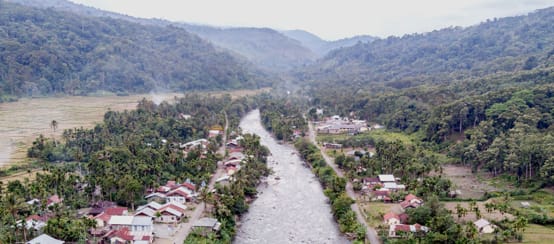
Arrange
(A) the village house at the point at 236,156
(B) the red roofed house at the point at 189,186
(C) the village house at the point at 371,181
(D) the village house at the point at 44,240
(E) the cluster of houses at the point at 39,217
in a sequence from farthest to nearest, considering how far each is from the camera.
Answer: (A) the village house at the point at 236,156
(C) the village house at the point at 371,181
(B) the red roofed house at the point at 189,186
(E) the cluster of houses at the point at 39,217
(D) the village house at the point at 44,240

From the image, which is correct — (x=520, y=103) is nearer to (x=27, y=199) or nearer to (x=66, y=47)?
(x=27, y=199)

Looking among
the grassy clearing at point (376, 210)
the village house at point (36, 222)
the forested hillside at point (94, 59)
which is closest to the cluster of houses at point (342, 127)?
the grassy clearing at point (376, 210)

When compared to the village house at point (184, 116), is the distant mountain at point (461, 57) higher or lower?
higher

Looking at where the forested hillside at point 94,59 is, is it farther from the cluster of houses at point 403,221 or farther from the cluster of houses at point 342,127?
the cluster of houses at point 403,221

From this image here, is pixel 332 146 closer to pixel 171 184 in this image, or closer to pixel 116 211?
pixel 171 184

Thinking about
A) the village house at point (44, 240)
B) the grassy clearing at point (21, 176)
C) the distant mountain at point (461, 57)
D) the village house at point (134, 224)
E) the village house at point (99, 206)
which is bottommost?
the village house at point (134, 224)
